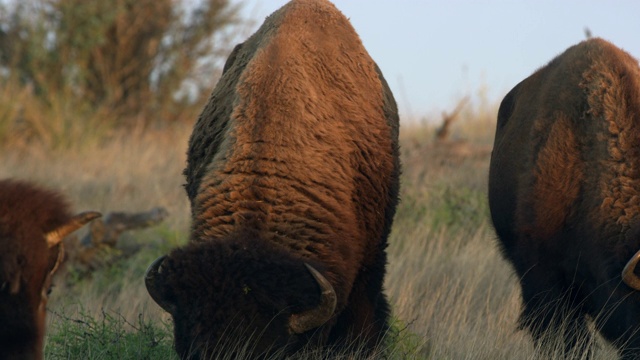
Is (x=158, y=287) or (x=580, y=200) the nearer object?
(x=158, y=287)

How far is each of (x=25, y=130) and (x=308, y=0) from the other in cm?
1051

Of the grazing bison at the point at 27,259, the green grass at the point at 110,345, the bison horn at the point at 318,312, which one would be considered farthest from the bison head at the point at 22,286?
the green grass at the point at 110,345

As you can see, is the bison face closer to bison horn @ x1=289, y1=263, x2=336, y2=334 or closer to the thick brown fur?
bison horn @ x1=289, y1=263, x2=336, y2=334

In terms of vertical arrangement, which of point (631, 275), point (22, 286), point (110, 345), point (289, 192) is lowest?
point (631, 275)

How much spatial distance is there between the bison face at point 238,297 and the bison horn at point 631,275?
1459mm

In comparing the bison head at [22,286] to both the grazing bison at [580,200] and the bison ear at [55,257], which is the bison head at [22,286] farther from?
the grazing bison at [580,200]

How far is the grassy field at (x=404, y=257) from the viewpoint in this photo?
5.99m

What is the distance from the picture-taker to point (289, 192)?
5.48 metres

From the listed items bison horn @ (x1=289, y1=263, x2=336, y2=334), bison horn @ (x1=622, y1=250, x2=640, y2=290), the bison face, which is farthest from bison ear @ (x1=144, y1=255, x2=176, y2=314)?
bison horn @ (x1=622, y1=250, x2=640, y2=290)

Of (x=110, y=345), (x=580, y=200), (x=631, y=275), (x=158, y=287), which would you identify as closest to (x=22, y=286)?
(x=158, y=287)

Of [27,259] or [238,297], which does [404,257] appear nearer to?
[238,297]

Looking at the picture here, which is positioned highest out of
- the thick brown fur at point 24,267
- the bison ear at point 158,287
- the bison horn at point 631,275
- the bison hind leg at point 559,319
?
the thick brown fur at point 24,267

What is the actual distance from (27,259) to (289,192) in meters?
1.86

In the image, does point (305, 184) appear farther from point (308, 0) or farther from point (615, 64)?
point (615, 64)
